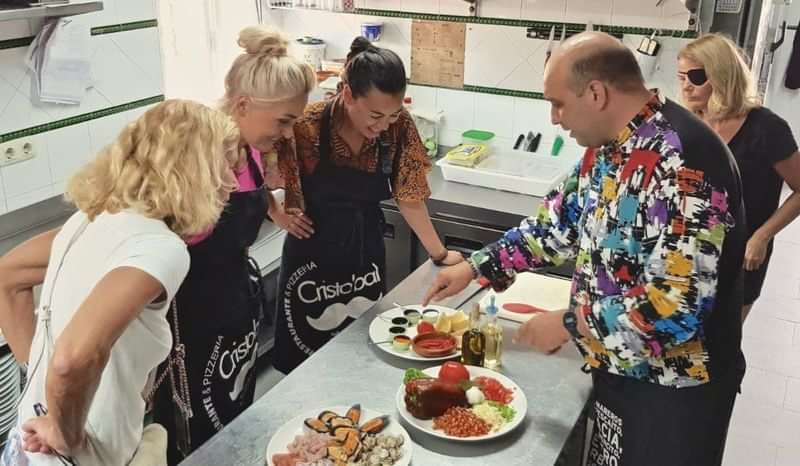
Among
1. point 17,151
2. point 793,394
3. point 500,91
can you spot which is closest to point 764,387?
point 793,394

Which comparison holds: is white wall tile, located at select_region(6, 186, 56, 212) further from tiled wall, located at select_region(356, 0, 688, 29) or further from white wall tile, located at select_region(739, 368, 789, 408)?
white wall tile, located at select_region(739, 368, 789, 408)

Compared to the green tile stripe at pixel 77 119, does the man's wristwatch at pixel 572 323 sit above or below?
below

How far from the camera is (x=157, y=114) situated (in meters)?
1.50

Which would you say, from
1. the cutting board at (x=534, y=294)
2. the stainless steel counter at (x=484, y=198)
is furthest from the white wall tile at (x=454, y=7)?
the cutting board at (x=534, y=294)

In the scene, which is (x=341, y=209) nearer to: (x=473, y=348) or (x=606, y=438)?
(x=473, y=348)

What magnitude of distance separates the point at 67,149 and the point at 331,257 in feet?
4.29

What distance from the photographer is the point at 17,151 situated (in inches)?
110

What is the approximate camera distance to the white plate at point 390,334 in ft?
6.26

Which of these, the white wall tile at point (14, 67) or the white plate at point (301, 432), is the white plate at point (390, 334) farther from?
the white wall tile at point (14, 67)

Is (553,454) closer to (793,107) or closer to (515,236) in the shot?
(515,236)

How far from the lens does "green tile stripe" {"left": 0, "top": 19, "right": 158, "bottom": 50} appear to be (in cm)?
271

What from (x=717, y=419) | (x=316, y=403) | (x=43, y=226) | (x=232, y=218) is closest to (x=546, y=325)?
(x=717, y=419)

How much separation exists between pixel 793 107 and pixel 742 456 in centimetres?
431

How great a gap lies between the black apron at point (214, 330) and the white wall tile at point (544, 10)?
1796 mm
